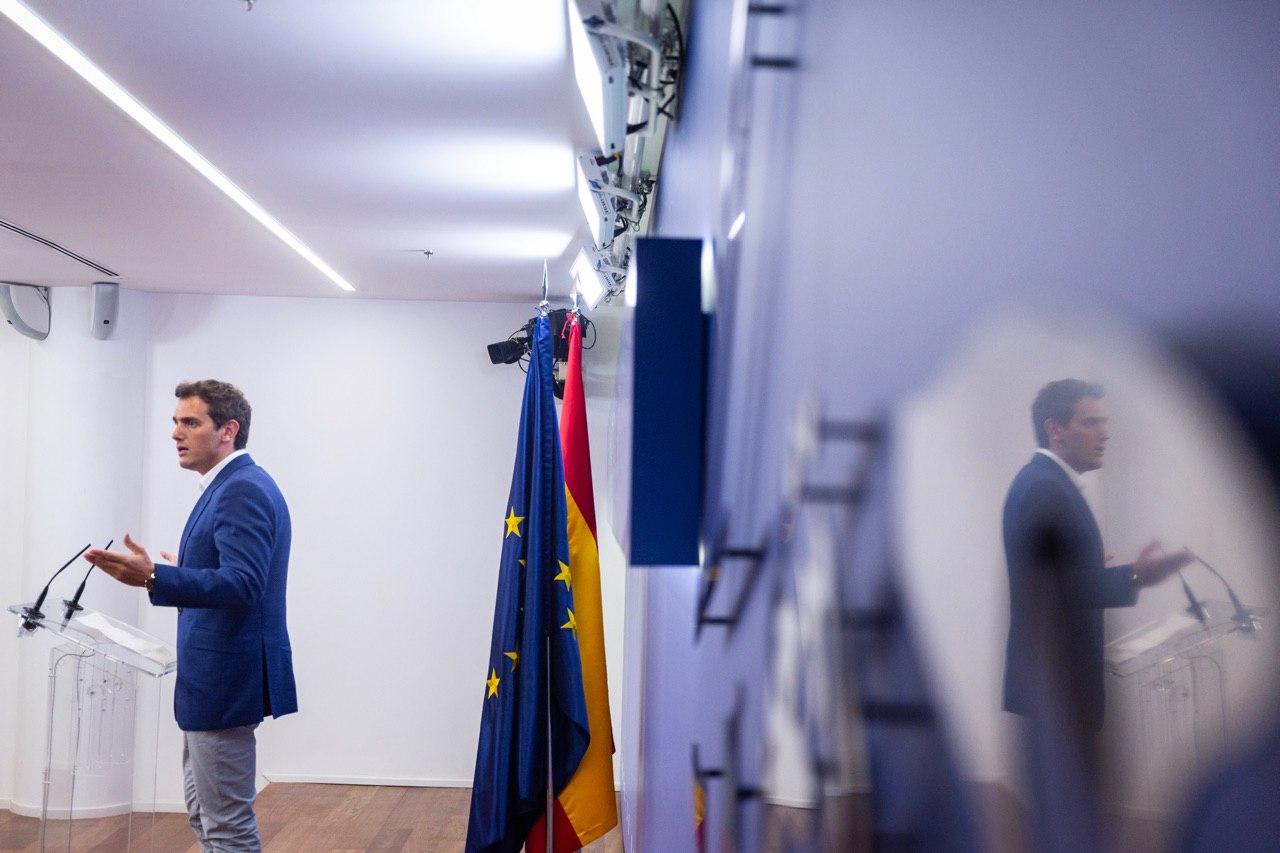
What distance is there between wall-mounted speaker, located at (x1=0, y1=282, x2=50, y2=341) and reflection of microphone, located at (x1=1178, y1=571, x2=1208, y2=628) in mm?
5547

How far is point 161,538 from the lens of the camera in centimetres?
528

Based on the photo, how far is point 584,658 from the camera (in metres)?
2.90

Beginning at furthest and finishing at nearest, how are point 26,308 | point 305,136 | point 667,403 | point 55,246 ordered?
point 26,308, point 55,246, point 305,136, point 667,403

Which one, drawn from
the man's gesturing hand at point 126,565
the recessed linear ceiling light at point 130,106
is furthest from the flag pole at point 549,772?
the recessed linear ceiling light at point 130,106

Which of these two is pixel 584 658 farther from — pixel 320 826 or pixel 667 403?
pixel 320 826

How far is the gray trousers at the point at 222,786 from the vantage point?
A: 9.29ft

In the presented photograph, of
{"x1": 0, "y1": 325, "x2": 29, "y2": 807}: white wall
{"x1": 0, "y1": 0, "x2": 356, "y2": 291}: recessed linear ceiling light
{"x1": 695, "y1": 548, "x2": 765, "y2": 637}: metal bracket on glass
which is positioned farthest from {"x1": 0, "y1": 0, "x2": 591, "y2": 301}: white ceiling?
{"x1": 695, "y1": 548, "x2": 765, "y2": 637}: metal bracket on glass

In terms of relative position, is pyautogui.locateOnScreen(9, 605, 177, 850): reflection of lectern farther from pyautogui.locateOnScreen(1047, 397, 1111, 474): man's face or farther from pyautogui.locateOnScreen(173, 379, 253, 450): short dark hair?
pyautogui.locateOnScreen(1047, 397, 1111, 474): man's face

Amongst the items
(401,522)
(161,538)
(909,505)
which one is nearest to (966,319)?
(909,505)

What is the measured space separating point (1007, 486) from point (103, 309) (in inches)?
211

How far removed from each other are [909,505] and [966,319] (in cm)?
10

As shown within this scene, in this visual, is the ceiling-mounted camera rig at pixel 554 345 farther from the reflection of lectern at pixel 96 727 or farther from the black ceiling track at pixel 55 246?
the reflection of lectern at pixel 96 727

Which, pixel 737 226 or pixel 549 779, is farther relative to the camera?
pixel 549 779

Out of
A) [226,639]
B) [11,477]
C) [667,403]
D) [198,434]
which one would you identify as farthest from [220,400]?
[11,477]
